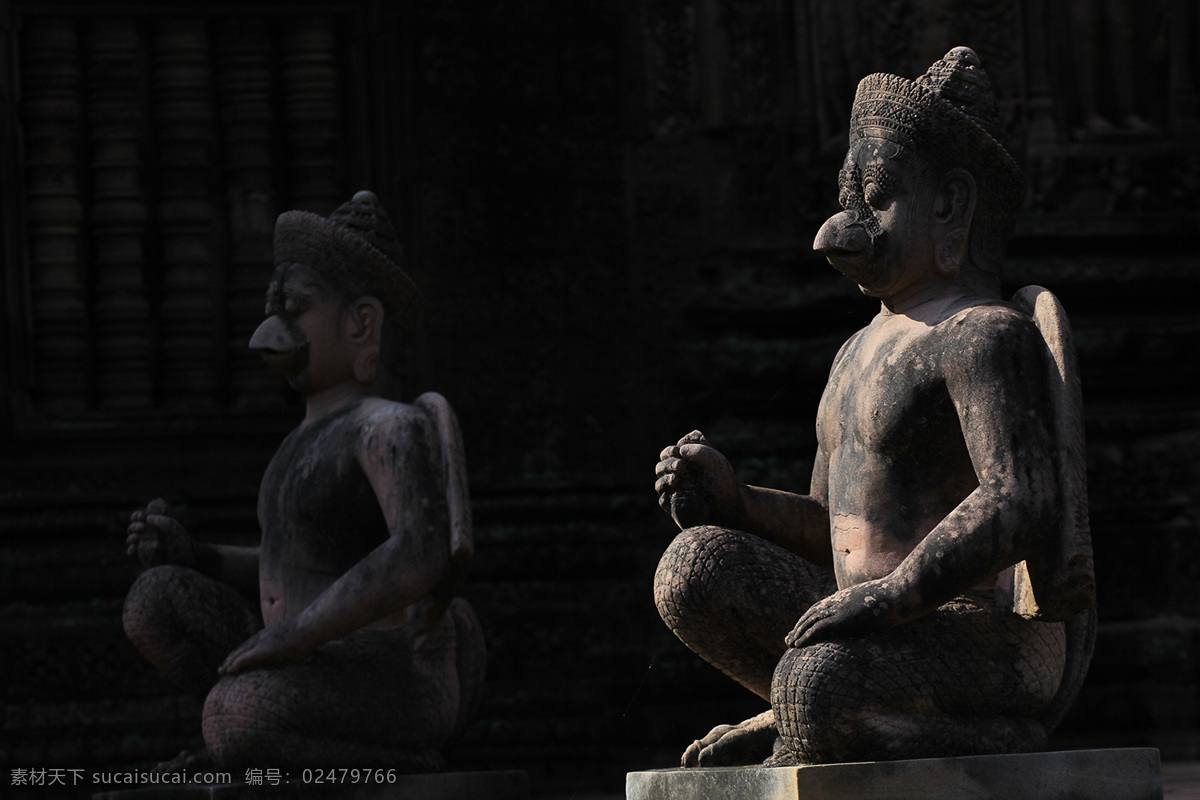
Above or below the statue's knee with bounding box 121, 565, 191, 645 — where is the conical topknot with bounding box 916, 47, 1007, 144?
above

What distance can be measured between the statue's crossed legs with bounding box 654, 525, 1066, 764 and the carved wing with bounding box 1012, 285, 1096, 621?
11cm

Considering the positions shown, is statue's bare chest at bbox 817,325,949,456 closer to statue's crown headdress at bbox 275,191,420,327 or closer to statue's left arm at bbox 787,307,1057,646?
statue's left arm at bbox 787,307,1057,646

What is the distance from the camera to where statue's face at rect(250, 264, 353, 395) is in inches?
183

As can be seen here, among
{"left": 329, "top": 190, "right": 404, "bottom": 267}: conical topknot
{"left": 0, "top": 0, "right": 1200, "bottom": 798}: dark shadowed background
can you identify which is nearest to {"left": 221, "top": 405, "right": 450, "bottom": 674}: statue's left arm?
{"left": 329, "top": 190, "right": 404, "bottom": 267}: conical topknot

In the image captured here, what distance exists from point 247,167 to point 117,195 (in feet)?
1.72

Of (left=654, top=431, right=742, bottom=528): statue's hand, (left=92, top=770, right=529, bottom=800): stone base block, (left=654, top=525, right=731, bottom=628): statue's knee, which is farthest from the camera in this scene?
(left=92, top=770, right=529, bottom=800): stone base block

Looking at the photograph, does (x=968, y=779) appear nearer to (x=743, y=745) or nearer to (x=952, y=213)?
(x=743, y=745)

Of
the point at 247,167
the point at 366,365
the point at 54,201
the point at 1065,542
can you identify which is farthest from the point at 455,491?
the point at 54,201

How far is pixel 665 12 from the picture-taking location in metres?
7.08

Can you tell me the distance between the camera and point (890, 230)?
3.43 meters

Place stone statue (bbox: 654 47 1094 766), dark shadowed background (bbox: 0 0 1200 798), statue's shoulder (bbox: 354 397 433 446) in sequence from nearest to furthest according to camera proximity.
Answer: stone statue (bbox: 654 47 1094 766) → statue's shoulder (bbox: 354 397 433 446) → dark shadowed background (bbox: 0 0 1200 798)

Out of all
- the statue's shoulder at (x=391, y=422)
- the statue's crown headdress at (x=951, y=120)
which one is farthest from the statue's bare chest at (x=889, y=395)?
the statue's shoulder at (x=391, y=422)

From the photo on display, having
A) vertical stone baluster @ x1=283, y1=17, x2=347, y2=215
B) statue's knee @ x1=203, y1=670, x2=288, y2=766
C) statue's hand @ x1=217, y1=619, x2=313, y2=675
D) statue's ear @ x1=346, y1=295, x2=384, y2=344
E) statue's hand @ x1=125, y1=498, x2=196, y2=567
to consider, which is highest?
vertical stone baluster @ x1=283, y1=17, x2=347, y2=215

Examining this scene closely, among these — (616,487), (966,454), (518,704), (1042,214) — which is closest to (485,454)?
(616,487)
